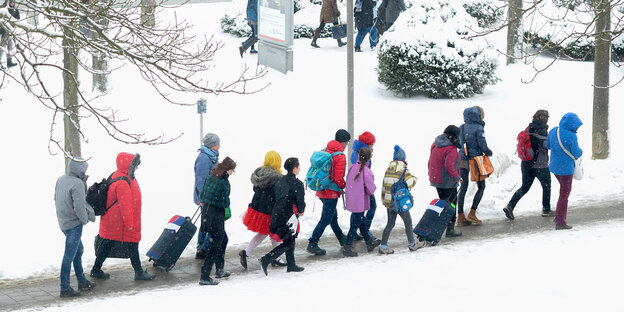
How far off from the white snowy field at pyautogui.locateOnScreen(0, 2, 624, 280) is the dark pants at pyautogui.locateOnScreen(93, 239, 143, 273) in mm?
615

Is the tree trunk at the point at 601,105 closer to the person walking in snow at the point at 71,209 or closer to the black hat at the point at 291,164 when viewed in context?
the black hat at the point at 291,164

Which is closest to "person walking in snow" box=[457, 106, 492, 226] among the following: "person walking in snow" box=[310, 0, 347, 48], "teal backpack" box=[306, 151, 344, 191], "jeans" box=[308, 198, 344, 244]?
"jeans" box=[308, 198, 344, 244]

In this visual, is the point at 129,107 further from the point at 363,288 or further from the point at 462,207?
the point at 363,288

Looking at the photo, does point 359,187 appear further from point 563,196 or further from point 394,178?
point 563,196

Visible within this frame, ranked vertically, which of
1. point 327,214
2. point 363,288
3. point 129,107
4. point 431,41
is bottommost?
point 363,288

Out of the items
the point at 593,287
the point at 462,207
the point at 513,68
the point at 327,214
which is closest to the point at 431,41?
the point at 513,68

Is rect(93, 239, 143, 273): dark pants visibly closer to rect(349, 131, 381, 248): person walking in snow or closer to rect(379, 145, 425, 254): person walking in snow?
rect(349, 131, 381, 248): person walking in snow

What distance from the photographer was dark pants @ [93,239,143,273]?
8.64m

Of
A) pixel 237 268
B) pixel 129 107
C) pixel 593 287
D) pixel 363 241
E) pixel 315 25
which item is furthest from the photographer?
pixel 315 25

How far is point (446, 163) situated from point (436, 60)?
256 inches

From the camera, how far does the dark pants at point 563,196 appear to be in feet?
34.0

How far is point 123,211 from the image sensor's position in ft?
27.9

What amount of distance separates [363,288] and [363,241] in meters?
2.22

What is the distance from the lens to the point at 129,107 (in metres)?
15.4
